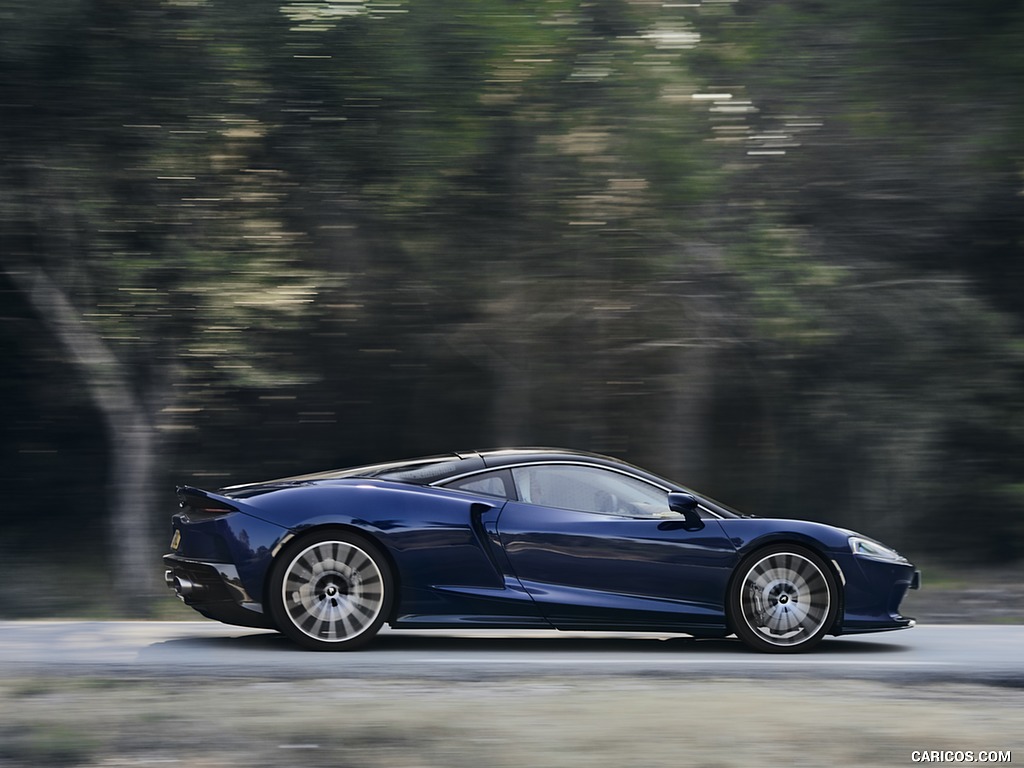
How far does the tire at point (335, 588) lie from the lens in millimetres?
7738

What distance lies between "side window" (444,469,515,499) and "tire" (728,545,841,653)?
145 centimetres

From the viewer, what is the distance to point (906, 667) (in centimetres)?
743

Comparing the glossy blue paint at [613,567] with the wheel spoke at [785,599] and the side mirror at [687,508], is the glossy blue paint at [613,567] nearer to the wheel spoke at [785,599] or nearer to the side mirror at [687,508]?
the side mirror at [687,508]

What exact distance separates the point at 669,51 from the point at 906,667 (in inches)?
281


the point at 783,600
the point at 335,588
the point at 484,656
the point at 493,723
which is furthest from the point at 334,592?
the point at 783,600

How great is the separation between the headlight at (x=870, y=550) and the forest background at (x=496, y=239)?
14.6 feet

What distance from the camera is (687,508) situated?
318 inches


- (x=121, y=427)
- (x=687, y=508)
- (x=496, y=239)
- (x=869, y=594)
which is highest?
(x=496, y=239)

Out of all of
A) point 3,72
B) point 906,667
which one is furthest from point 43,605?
point 906,667

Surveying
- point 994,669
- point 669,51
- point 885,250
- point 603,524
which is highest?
point 669,51

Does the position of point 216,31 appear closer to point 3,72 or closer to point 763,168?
point 3,72

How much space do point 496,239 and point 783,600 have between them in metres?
6.22

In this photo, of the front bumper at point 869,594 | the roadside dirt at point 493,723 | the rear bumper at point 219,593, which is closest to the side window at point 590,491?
the front bumper at point 869,594

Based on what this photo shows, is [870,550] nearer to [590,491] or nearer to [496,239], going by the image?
[590,491]
